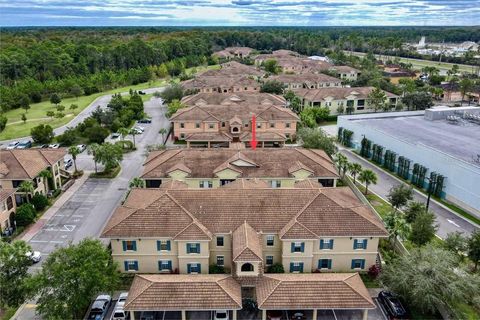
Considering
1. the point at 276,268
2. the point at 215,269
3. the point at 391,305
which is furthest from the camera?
the point at 215,269

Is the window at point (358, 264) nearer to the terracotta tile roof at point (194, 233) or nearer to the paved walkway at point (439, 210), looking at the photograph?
the paved walkway at point (439, 210)

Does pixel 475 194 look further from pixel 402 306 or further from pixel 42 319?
pixel 42 319

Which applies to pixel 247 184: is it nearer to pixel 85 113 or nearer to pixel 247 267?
pixel 247 267

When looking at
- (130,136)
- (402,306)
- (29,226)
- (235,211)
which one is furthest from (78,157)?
(402,306)

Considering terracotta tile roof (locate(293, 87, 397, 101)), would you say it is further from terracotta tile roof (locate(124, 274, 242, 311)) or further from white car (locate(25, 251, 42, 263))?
terracotta tile roof (locate(124, 274, 242, 311))

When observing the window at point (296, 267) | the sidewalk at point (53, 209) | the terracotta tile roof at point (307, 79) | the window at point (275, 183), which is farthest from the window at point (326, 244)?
the terracotta tile roof at point (307, 79)

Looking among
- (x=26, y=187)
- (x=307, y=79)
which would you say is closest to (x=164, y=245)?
(x=26, y=187)
